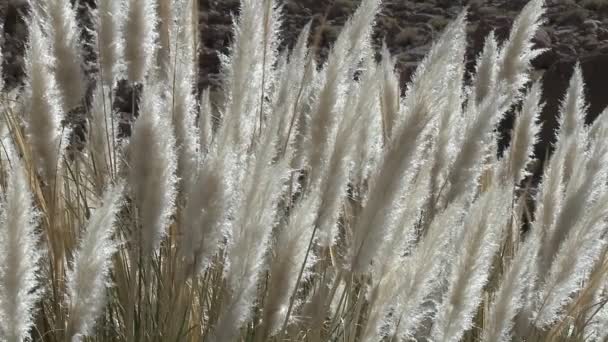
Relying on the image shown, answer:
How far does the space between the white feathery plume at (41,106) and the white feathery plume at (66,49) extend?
A: 0.02 metres

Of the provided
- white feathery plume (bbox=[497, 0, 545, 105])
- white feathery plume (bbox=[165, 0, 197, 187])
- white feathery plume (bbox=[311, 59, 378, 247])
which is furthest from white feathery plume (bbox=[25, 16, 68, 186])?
white feathery plume (bbox=[497, 0, 545, 105])

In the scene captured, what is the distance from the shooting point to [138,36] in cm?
160

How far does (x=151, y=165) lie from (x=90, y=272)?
0.23 metres

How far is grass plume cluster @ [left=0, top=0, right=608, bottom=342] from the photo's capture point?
117 cm

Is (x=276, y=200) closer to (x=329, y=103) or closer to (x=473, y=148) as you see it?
(x=329, y=103)

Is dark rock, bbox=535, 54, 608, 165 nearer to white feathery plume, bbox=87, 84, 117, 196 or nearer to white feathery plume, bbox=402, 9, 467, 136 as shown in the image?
white feathery plume, bbox=87, 84, 117, 196

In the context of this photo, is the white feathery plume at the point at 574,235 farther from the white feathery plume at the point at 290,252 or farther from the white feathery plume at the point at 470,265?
the white feathery plume at the point at 290,252

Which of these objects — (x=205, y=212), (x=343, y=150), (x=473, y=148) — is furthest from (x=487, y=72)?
(x=205, y=212)

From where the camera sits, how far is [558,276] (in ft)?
4.66

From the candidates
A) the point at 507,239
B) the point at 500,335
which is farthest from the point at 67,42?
the point at 507,239

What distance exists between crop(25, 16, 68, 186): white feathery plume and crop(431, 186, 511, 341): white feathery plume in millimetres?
779

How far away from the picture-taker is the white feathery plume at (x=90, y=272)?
107 centimetres

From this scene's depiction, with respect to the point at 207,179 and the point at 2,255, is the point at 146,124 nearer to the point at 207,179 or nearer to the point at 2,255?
the point at 207,179

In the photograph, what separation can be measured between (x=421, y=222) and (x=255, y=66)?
0.82 m
